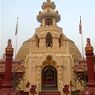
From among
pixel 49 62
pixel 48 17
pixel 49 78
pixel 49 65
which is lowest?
pixel 49 78

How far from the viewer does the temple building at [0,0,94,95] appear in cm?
3161

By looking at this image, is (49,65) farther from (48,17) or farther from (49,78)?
(48,17)

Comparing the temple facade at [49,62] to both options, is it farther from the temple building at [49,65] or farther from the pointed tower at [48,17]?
the pointed tower at [48,17]

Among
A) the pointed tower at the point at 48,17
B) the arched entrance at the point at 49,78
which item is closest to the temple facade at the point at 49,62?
the arched entrance at the point at 49,78

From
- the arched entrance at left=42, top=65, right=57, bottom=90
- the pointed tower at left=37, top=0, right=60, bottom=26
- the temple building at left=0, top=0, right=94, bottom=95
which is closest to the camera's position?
the temple building at left=0, top=0, right=94, bottom=95

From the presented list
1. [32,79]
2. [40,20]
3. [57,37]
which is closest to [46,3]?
[40,20]

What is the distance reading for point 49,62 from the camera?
32.8 metres

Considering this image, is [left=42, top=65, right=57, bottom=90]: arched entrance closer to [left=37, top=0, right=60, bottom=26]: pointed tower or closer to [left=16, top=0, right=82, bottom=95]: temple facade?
[left=16, top=0, right=82, bottom=95]: temple facade

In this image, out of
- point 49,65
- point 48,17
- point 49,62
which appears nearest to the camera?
point 49,62

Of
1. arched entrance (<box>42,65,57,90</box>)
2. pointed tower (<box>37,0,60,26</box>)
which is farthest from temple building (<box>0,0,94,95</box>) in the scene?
pointed tower (<box>37,0,60,26</box>)

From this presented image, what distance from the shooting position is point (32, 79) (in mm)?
31828

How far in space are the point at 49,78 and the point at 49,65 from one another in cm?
241

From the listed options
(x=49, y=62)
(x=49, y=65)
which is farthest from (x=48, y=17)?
(x=49, y=65)

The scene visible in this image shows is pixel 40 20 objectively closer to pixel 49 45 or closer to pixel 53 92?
pixel 49 45
